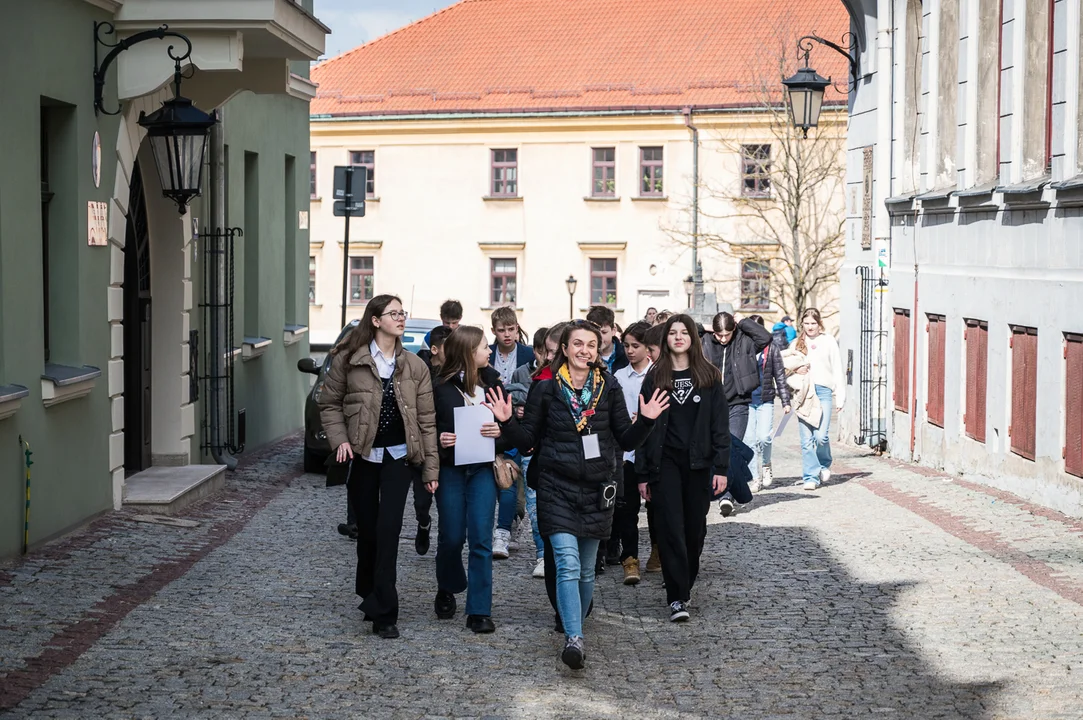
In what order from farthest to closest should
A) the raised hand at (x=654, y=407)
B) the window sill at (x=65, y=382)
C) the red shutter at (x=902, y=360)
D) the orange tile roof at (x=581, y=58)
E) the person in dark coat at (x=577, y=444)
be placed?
the orange tile roof at (x=581, y=58)
the red shutter at (x=902, y=360)
the window sill at (x=65, y=382)
the raised hand at (x=654, y=407)
the person in dark coat at (x=577, y=444)

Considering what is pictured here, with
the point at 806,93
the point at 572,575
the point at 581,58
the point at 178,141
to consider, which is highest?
the point at 581,58

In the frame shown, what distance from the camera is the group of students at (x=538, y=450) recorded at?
28.0 feet

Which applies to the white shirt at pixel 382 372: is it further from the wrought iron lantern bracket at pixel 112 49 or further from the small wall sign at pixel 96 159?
the wrought iron lantern bracket at pixel 112 49

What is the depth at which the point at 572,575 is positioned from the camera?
834cm

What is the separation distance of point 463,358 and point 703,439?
1567mm

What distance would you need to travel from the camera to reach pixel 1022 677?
7.93m

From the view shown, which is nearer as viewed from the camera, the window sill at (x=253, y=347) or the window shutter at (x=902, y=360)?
the window sill at (x=253, y=347)

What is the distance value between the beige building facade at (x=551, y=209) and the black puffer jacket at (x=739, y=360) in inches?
1357

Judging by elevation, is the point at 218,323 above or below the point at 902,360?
above

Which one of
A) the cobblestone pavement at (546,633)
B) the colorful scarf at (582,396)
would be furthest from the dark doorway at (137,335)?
the colorful scarf at (582,396)

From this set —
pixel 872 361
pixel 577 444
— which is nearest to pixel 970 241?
pixel 872 361

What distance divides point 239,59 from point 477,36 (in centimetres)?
4467

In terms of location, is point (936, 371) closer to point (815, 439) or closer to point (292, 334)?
point (815, 439)

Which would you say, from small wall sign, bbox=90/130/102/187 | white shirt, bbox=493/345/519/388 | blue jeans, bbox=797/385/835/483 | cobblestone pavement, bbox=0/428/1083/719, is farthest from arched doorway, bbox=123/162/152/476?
blue jeans, bbox=797/385/835/483
